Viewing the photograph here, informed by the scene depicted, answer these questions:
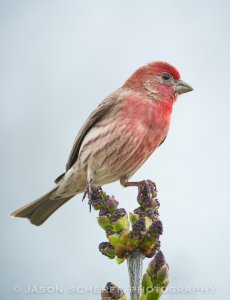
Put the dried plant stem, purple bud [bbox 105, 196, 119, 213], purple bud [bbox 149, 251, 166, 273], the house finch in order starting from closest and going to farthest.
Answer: the dried plant stem
purple bud [bbox 149, 251, 166, 273]
purple bud [bbox 105, 196, 119, 213]
the house finch

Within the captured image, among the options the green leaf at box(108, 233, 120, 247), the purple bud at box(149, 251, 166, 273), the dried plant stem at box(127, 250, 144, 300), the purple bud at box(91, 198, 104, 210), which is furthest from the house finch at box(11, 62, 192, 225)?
the purple bud at box(149, 251, 166, 273)

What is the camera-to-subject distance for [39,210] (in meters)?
5.97

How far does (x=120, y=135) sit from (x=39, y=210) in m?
1.47

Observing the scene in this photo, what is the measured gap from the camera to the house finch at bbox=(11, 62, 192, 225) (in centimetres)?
534

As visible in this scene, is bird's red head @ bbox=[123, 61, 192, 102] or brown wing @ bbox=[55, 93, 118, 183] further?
bird's red head @ bbox=[123, 61, 192, 102]

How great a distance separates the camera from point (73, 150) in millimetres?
5996

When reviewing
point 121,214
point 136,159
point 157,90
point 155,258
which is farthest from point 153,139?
point 155,258

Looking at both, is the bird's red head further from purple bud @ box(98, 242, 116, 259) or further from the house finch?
purple bud @ box(98, 242, 116, 259)

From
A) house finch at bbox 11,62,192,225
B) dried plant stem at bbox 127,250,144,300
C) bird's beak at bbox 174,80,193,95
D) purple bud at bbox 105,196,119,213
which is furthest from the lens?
Answer: bird's beak at bbox 174,80,193,95

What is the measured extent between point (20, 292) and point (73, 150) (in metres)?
3.19

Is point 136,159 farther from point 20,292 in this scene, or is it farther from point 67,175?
point 20,292

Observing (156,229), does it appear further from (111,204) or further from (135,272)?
(111,204)

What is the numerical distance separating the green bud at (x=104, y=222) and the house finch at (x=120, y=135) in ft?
7.99

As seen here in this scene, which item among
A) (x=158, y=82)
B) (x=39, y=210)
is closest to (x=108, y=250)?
(x=39, y=210)
